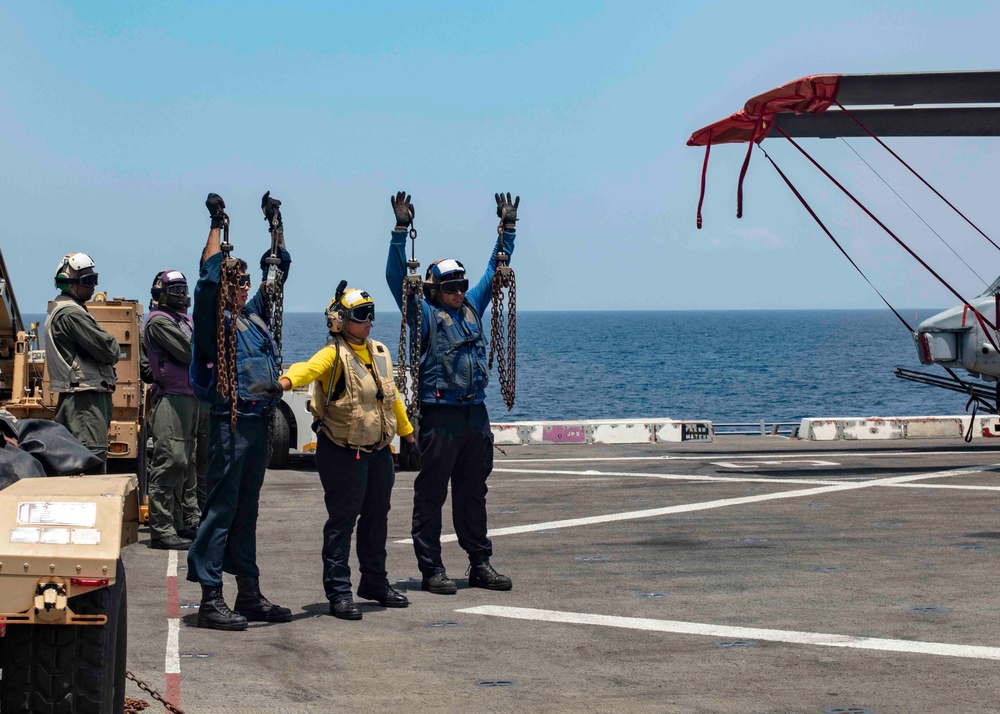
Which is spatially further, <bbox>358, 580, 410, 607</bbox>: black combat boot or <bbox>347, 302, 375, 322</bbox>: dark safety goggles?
<bbox>358, 580, 410, 607</bbox>: black combat boot

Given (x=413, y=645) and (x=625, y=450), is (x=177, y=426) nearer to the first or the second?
(x=413, y=645)

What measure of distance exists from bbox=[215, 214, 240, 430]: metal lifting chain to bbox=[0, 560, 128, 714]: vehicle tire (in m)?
3.16

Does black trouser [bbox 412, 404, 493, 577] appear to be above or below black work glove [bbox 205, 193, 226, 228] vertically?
below

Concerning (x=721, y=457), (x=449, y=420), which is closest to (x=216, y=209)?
(x=449, y=420)

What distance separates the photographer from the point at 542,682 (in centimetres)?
663

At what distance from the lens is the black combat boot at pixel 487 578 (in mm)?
9164

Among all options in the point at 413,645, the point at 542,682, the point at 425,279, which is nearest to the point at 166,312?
the point at 425,279

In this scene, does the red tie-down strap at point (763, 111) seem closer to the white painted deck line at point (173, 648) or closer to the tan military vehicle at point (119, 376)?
the tan military vehicle at point (119, 376)

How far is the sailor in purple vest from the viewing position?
10.8m

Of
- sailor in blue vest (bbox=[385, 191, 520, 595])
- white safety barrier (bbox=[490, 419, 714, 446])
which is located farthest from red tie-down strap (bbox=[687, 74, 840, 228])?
sailor in blue vest (bbox=[385, 191, 520, 595])

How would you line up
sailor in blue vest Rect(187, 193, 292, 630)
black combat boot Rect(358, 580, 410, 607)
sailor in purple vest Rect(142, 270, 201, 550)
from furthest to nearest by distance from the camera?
sailor in purple vest Rect(142, 270, 201, 550) → black combat boot Rect(358, 580, 410, 607) → sailor in blue vest Rect(187, 193, 292, 630)

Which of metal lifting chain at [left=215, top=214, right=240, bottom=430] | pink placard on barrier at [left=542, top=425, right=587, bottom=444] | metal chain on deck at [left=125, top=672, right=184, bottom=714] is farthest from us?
pink placard on barrier at [left=542, top=425, right=587, bottom=444]

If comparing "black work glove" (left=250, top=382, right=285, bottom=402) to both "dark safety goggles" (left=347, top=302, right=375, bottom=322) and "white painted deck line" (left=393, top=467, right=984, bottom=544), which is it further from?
"white painted deck line" (left=393, top=467, right=984, bottom=544)

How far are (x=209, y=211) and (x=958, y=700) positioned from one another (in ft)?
17.4
